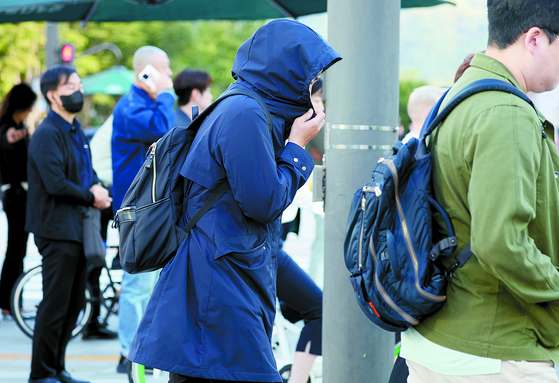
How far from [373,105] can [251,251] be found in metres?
1.02

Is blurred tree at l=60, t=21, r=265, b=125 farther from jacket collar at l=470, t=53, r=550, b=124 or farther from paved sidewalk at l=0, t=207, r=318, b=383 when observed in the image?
jacket collar at l=470, t=53, r=550, b=124

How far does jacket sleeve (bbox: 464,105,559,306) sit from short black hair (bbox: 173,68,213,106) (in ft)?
12.0

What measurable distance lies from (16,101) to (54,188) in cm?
255

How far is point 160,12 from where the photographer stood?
7.49 metres

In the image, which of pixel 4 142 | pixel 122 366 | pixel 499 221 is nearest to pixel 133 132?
pixel 122 366

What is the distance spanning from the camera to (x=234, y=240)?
7.39 ft

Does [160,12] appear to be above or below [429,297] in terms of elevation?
above

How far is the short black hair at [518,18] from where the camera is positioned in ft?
6.19

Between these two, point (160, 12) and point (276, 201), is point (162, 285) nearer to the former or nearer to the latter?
point (276, 201)

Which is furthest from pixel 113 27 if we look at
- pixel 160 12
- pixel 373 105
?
pixel 373 105

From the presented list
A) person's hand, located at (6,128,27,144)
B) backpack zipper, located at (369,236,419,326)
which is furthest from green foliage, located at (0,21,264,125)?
backpack zipper, located at (369,236,419,326)

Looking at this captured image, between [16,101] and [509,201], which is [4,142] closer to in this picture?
[16,101]

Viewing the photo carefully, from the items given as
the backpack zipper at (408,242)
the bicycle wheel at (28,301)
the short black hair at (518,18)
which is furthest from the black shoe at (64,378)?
the short black hair at (518,18)

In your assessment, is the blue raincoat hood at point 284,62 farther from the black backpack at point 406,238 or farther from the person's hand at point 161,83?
the person's hand at point 161,83
